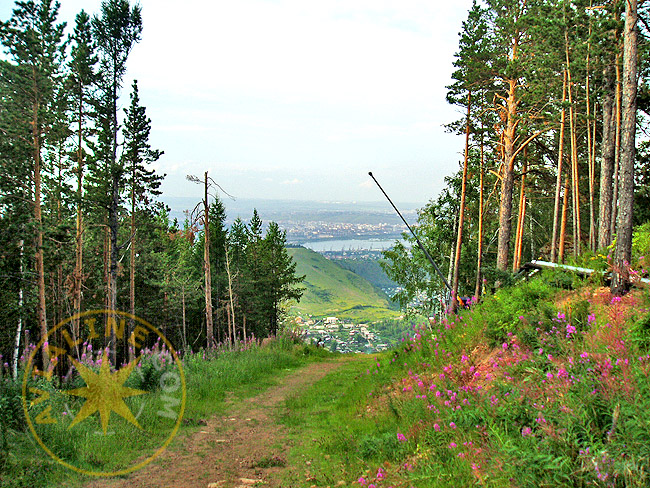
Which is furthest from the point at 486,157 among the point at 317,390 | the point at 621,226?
the point at 317,390

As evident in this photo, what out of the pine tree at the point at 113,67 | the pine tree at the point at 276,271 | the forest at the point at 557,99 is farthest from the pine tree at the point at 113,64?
the pine tree at the point at 276,271

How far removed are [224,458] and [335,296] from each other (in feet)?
549

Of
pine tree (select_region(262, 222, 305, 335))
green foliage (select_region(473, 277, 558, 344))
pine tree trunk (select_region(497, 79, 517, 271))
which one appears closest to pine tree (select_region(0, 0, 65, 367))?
green foliage (select_region(473, 277, 558, 344))

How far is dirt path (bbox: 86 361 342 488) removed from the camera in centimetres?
488

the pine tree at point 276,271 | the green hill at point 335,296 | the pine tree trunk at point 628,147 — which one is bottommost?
the green hill at point 335,296

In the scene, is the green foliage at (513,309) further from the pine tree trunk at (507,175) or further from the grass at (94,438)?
the pine tree trunk at (507,175)

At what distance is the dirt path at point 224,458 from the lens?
16.0 feet

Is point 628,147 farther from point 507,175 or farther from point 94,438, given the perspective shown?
point 94,438

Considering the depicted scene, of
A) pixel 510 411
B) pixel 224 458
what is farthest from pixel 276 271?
pixel 510 411

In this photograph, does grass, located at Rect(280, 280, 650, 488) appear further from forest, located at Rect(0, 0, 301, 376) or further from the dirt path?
forest, located at Rect(0, 0, 301, 376)

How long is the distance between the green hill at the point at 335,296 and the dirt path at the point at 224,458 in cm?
12171

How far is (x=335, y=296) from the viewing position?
172 m

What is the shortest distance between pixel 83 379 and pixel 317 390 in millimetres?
5278

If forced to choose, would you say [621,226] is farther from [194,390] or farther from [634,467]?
[194,390]
